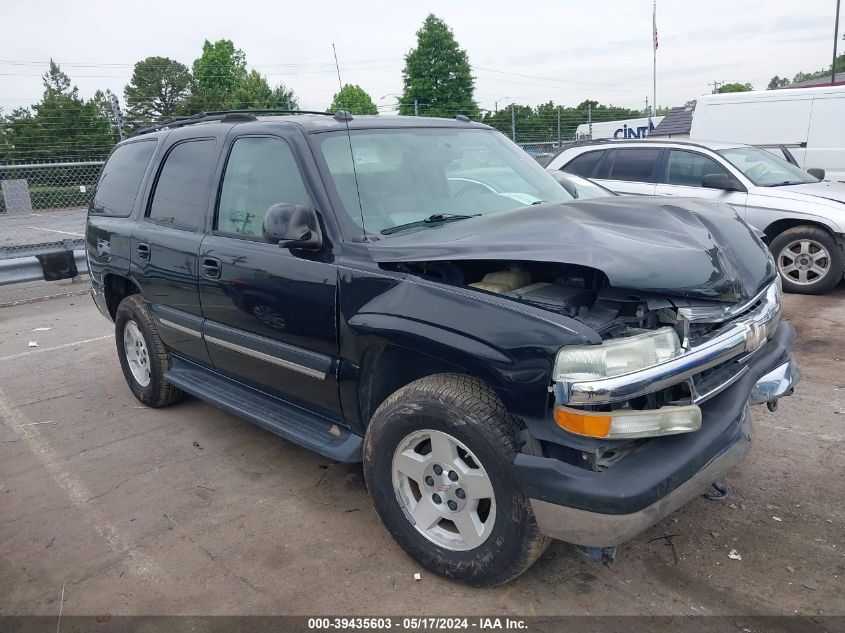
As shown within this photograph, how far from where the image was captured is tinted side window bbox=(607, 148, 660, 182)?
845 centimetres

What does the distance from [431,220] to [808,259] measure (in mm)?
5974

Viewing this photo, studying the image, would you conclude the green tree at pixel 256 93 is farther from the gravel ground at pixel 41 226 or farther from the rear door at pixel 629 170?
the rear door at pixel 629 170

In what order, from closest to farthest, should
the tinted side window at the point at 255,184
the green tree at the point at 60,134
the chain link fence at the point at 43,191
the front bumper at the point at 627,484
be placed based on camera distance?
the front bumper at the point at 627,484 < the tinted side window at the point at 255,184 < the chain link fence at the point at 43,191 < the green tree at the point at 60,134

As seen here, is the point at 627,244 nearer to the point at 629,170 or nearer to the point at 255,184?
the point at 255,184

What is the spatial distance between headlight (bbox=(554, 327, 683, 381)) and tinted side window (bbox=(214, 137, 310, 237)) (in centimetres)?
159

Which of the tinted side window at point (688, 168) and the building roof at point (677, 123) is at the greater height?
the building roof at point (677, 123)

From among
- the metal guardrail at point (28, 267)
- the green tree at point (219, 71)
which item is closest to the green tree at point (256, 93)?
the green tree at point (219, 71)

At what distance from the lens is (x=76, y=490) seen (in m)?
3.79

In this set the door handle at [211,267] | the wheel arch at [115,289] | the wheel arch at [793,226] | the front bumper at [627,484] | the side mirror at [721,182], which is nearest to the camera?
the front bumper at [627,484]

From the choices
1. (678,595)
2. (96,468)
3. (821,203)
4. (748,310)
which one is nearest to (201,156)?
(96,468)

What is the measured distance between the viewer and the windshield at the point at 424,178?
3283 millimetres

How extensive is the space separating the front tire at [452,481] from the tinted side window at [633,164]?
6.69 meters

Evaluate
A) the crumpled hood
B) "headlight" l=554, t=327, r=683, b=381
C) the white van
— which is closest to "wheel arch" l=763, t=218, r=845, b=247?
the white van

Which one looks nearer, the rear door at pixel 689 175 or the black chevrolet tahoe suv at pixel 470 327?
the black chevrolet tahoe suv at pixel 470 327
